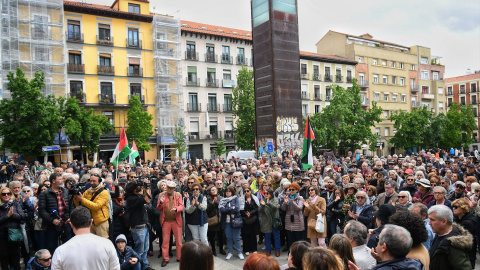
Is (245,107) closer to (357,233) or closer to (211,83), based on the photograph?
(211,83)

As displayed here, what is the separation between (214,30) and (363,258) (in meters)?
41.4

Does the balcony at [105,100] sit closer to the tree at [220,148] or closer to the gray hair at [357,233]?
the tree at [220,148]

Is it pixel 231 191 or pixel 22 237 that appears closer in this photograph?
pixel 22 237

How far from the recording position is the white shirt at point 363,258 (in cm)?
389

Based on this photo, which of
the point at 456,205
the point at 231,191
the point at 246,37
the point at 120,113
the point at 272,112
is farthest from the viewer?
the point at 246,37

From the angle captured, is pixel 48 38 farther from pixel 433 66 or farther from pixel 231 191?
pixel 433 66

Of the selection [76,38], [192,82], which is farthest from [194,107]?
[76,38]

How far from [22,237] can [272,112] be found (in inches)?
802

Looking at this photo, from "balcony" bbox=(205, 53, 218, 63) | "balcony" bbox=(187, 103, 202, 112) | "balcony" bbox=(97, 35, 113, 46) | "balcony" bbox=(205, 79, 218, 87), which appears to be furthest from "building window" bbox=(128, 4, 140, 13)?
"balcony" bbox=(187, 103, 202, 112)

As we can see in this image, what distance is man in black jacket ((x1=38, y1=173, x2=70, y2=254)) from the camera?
21.1 feet

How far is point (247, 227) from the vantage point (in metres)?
8.14

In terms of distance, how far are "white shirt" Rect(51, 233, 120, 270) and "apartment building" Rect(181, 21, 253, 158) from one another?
35.5 meters

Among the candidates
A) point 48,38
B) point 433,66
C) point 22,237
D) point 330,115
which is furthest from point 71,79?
point 433,66

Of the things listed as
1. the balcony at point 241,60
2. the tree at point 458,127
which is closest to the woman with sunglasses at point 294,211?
the balcony at point 241,60
